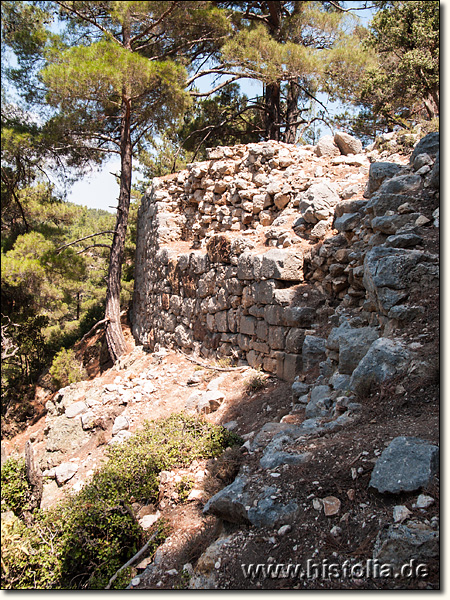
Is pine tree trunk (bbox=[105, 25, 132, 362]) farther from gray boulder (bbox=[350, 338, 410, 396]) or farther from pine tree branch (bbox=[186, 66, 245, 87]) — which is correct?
gray boulder (bbox=[350, 338, 410, 396])

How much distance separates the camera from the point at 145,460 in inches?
162

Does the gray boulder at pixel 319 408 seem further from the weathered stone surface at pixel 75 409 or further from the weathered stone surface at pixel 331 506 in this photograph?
the weathered stone surface at pixel 75 409

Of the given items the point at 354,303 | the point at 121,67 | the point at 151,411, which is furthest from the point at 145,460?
the point at 121,67

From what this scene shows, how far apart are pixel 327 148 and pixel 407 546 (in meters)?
6.35

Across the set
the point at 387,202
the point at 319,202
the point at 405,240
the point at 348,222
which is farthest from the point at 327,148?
the point at 405,240

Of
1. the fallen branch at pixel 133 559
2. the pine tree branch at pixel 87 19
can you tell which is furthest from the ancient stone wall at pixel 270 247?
the pine tree branch at pixel 87 19

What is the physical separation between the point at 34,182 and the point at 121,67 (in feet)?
15.3

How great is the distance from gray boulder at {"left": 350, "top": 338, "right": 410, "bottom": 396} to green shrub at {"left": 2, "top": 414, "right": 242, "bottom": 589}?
5.25 ft

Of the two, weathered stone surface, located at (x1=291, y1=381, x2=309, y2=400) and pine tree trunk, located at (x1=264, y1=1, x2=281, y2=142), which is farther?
pine tree trunk, located at (x1=264, y1=1, x2=281, y2=142)

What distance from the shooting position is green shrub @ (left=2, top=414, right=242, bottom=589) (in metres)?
3.12

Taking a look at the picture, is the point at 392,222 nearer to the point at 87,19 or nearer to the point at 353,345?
the point at 353,345

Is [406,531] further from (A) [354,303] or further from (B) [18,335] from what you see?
(B) [18,335]

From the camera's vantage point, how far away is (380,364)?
3166 mm

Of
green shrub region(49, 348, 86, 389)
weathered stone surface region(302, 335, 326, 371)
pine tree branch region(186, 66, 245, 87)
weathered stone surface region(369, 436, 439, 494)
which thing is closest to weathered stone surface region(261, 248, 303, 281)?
weathered stone surface region(302, 335, 326, 371)
